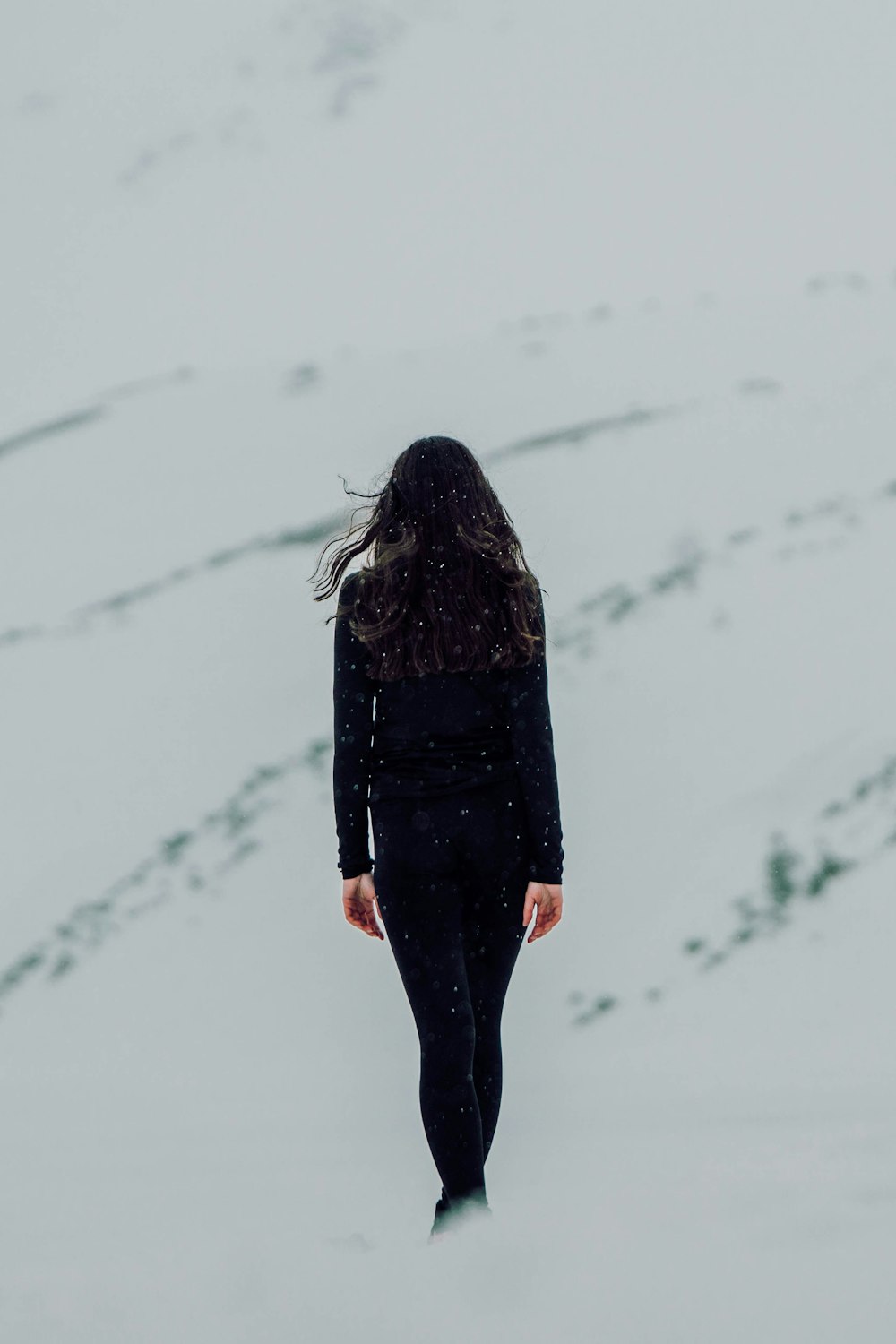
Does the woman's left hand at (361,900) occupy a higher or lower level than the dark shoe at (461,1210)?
higher

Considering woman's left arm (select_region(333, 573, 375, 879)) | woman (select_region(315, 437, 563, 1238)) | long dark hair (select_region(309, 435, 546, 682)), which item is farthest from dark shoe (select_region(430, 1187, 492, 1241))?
long dark hair (select_region(309, 435, 546, 682))

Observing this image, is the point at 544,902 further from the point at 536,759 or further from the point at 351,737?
the point at 351,737

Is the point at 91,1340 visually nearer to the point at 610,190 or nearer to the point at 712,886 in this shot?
the point at 712,886

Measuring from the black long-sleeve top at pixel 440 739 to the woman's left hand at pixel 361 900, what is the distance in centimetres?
3

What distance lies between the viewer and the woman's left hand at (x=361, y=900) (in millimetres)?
1623

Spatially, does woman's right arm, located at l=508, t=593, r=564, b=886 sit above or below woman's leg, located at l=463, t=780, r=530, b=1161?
above

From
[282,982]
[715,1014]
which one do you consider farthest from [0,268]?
[715,1014]

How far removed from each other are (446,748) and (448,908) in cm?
22

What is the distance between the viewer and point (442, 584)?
1.55 m

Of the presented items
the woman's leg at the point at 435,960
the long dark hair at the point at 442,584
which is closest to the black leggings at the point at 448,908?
the woman's leg at the point at 435,960

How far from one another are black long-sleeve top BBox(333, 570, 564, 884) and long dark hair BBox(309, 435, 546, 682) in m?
0.03

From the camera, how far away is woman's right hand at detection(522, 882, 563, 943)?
62.4 inches

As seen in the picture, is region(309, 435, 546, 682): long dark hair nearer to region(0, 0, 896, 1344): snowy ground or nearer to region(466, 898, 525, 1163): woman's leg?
region(466, 898, 525, 1163): woman's leg

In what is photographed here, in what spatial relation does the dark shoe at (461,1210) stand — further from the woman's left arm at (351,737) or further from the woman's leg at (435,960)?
the woman's left arm at (351,737)
